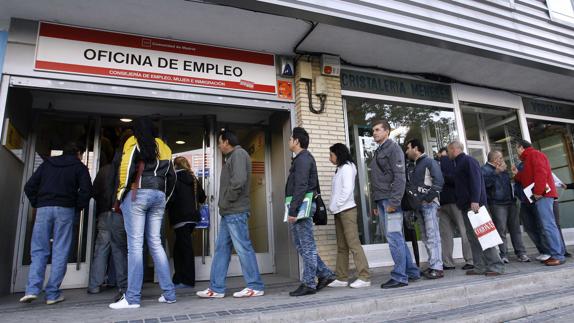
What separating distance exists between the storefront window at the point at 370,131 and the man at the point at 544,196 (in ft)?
5.74

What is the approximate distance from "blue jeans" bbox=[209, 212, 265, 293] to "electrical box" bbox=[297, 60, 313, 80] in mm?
2597

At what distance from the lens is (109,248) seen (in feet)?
17.3

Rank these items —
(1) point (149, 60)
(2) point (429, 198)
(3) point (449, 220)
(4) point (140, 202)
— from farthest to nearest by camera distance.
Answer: (3) point (449, 220) → (1) point (149, 60) → (2) point (429, 198) → (4) point (140, 202)

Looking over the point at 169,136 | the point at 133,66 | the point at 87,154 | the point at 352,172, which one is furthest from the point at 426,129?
the point at 87,154

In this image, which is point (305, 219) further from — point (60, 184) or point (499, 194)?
point (499, 194)

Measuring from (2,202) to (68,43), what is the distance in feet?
7.00

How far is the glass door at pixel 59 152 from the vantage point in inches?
212

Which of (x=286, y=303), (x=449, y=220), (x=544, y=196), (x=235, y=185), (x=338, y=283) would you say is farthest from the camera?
(x=449, y=220)

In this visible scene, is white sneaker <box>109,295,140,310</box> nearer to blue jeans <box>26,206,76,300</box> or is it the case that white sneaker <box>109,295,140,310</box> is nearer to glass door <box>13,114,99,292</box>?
blue jeans <box>26,206,76,300</box>

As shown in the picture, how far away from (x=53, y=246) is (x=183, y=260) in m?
1.60

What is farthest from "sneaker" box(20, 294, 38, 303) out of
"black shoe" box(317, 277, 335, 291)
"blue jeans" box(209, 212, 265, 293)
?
"black shoe" box(317, 277, 335, 291)

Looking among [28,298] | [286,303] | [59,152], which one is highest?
[59,152]

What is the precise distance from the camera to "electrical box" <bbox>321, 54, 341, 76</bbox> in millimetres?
6121

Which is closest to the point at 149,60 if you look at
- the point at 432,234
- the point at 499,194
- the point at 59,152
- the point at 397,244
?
the point at 59,152
